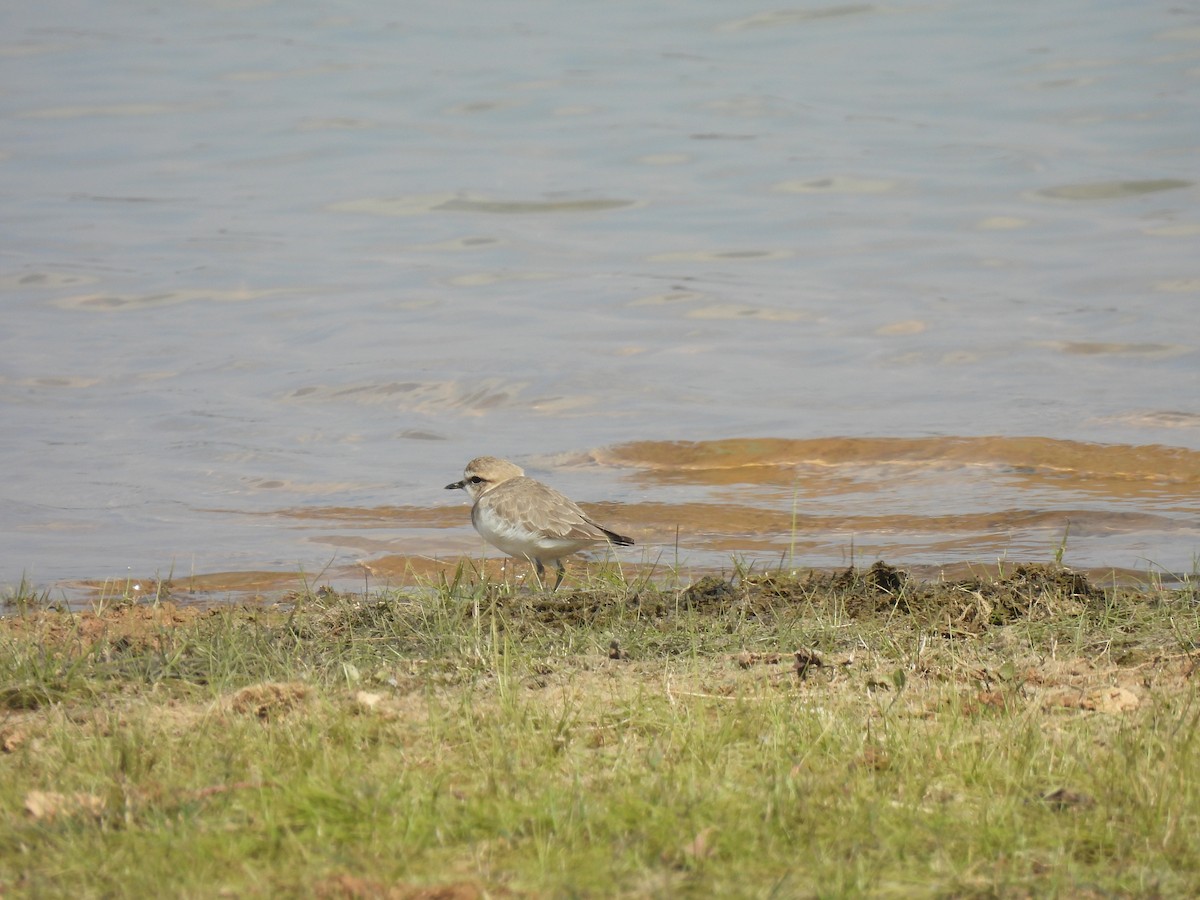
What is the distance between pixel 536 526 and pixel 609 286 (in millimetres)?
10854

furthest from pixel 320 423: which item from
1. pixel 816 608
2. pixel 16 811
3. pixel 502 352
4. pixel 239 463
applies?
pixel 16 811

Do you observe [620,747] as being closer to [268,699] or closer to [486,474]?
[268,699]

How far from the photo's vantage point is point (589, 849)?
394 centimetres

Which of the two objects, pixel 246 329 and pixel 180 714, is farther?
pixel 246 329

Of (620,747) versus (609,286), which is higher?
(609,286)

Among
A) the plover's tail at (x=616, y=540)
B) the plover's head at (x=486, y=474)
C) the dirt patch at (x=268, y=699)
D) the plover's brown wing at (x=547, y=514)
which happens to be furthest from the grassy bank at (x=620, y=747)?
the plover's head at (x=486, y=474)

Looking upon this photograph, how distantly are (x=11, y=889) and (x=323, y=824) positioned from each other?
0.75 m

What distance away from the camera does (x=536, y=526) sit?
8.16 m

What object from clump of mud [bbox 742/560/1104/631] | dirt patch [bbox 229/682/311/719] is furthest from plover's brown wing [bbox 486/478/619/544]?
dirt patch [bbox 229/682/311/719]

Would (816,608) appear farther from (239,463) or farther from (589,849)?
(239,463)

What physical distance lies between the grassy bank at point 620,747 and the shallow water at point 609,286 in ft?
9.11

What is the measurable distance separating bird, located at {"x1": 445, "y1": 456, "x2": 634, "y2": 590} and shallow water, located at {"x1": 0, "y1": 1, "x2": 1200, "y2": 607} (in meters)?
0.87

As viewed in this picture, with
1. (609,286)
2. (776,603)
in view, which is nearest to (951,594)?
(776,603)

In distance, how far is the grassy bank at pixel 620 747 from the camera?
12.7 ft
